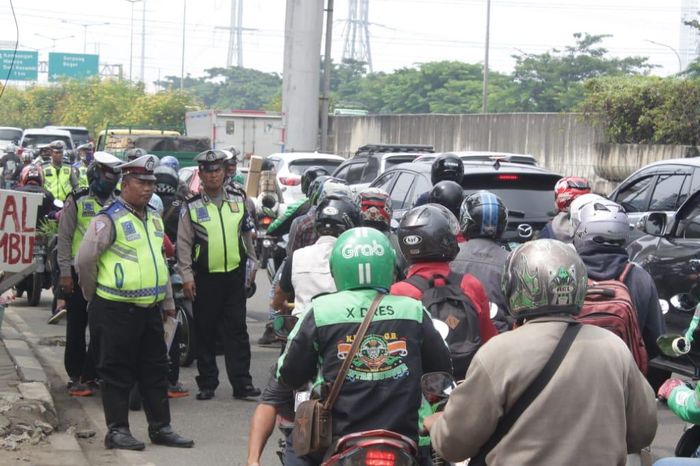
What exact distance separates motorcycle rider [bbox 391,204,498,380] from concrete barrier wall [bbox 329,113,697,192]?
1984 cm

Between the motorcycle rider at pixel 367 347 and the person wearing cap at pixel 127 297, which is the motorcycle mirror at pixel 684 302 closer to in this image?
the person wearing cap at pixel 127 297

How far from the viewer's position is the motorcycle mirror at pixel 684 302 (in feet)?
29.3

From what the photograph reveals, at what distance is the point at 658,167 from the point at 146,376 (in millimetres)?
6086

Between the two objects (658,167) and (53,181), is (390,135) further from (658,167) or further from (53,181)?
(658,167)

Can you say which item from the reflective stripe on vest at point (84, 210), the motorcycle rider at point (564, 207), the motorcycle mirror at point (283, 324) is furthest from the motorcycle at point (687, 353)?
the reflective stripe on vest at point (84, 210)

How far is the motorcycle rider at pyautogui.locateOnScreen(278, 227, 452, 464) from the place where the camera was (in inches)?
170

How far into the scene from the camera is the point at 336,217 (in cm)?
688

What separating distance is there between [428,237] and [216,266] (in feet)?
13.7

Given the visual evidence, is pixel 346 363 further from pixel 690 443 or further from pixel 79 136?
pixel 79 136

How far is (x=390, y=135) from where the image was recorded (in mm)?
42250

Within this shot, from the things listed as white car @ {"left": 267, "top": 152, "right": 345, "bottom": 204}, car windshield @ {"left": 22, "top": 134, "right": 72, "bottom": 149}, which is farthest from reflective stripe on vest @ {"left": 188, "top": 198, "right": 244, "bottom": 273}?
car windshield @ {"left": 22, "top": 134, "right": 72, "bottom": 149}

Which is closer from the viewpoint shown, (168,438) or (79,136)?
(168,438)

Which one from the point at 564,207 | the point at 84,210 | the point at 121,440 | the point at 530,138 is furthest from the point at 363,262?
the point at 530,138

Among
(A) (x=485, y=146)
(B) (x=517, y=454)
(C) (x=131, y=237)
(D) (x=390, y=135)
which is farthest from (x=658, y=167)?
(D) (x=390, y=135)
